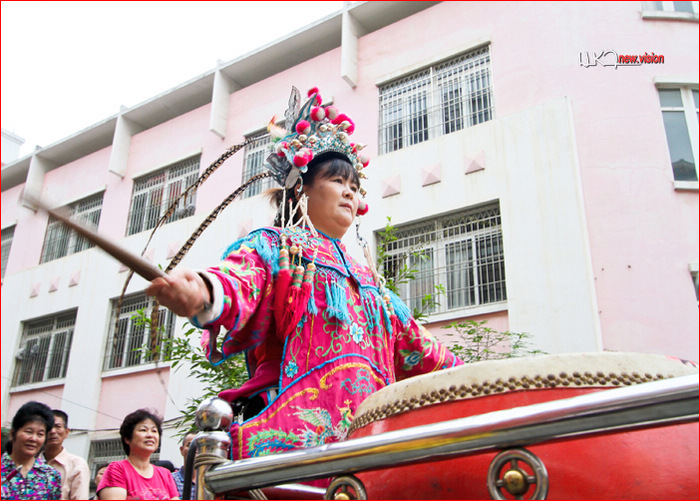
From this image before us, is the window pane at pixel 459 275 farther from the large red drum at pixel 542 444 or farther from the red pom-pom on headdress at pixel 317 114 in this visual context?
the large red drum at pixel 542 444

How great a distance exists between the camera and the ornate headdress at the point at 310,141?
2326 mm

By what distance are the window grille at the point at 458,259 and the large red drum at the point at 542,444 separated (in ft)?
21.0

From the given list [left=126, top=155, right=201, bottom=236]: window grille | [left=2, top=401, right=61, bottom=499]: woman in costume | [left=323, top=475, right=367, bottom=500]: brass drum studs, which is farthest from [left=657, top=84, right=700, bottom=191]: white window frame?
[left=323, top=475, right=367, bottom=500]: brass drum studs

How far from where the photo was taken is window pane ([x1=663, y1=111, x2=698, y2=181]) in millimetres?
7570

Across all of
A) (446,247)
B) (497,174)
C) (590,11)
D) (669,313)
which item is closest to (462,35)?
(590,11)

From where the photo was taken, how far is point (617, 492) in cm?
103

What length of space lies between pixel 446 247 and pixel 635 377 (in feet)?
23.4

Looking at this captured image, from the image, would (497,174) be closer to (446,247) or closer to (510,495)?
(446,247)

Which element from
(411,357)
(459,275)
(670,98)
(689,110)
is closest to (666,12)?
(670,98)

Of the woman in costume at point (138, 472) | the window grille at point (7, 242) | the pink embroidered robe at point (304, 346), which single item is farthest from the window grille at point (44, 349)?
the pink embroidered robe at point (304, 346)

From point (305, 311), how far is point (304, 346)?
11cm

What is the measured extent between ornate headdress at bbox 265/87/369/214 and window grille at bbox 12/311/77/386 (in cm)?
1065

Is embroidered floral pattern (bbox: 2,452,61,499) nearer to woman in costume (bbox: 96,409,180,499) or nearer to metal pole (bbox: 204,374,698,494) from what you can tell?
woman in costume (bbox: 96,409,180,499)

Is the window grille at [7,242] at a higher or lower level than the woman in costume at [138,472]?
higher
